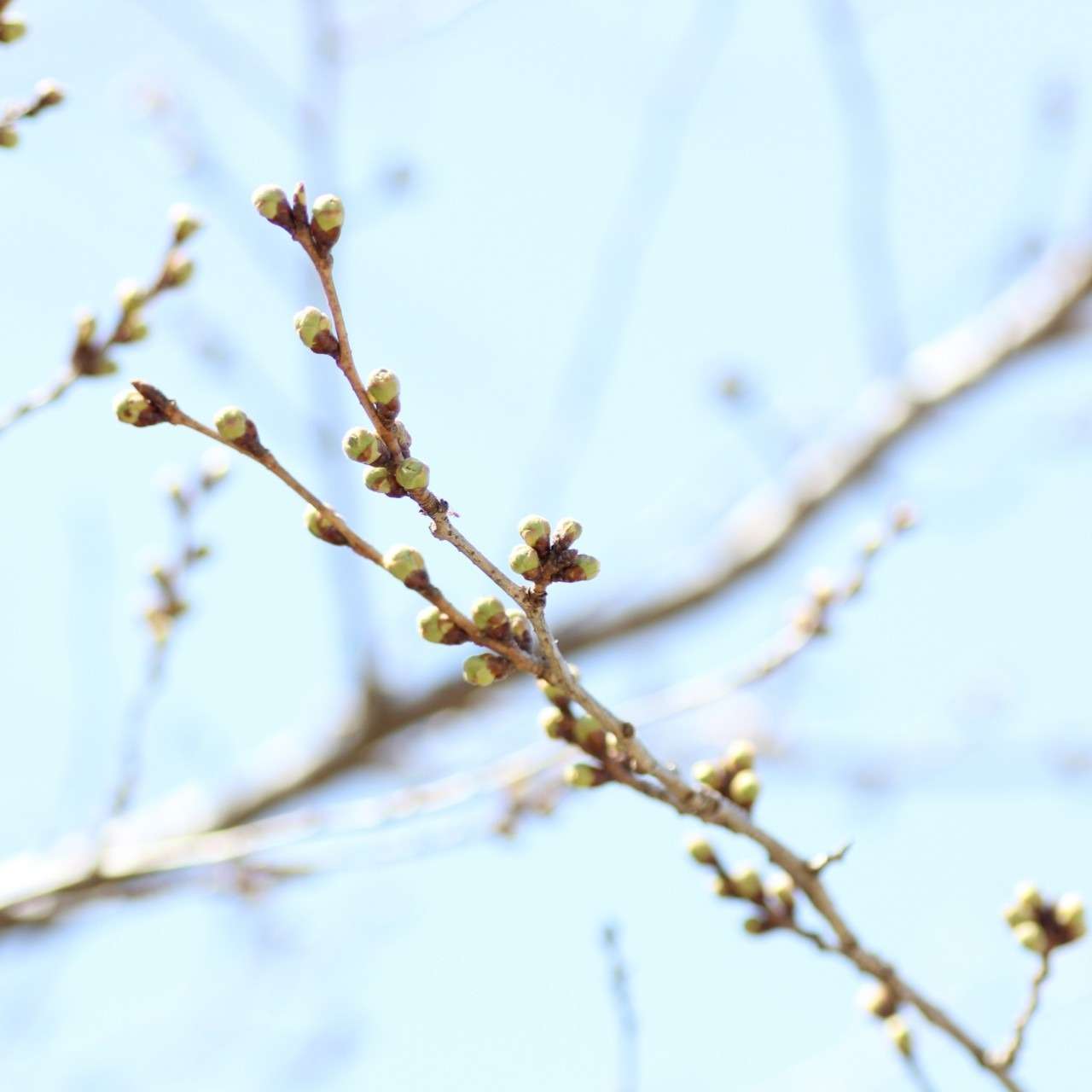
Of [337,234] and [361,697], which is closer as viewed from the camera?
[337,234]

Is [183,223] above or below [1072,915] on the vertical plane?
above

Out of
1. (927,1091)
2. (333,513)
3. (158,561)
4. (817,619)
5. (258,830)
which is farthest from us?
(258,830)

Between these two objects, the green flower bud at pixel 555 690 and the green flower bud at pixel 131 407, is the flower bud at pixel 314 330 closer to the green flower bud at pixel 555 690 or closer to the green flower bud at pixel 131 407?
the green flower bud at pixel 131 407

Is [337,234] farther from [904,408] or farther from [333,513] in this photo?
[904,408]

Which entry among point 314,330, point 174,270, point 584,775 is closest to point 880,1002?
point 584,775

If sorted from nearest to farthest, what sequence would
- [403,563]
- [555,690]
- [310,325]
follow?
[310,325]
[403,563]
[555,690]

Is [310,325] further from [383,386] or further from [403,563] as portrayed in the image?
[403,563]

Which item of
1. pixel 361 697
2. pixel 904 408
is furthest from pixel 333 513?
pixel 904 408

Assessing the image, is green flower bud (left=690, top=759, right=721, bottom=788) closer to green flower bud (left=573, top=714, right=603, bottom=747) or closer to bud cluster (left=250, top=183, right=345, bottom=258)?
green flower bud (left=573, top=714, right=603, bottom=747)
